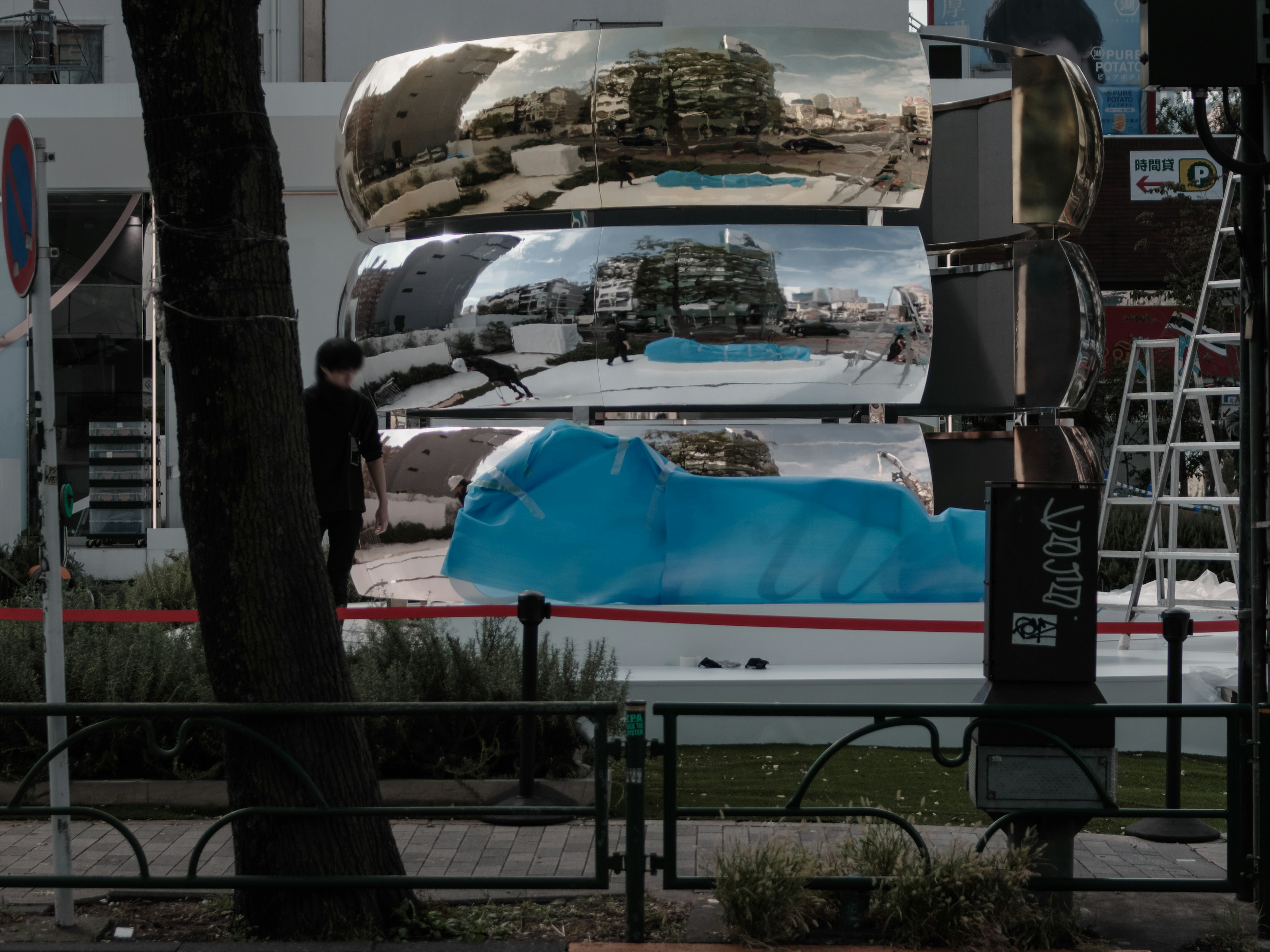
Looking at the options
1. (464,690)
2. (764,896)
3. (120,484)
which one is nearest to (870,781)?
(464,690)

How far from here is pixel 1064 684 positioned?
505 cm

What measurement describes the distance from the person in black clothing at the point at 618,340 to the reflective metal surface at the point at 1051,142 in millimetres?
2950

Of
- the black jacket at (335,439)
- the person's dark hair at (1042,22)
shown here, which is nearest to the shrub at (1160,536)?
the black jacket at (335,439)

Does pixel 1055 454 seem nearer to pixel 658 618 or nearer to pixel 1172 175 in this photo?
pixel 658 618

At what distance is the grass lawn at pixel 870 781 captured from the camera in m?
6.89

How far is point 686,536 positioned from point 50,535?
484cm

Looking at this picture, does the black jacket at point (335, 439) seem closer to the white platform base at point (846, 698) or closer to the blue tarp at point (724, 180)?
the white platform base at point (846, 698)

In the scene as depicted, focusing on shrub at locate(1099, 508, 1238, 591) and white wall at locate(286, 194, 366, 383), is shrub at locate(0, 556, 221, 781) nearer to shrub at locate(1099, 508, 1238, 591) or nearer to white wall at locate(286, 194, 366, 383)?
shrub at locate(1099, 508, 1238, 591)

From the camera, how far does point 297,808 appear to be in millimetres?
4812

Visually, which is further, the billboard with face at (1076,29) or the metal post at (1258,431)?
the billboard with face at (1076,29)

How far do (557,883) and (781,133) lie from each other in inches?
244

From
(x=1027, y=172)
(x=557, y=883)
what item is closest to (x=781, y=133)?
(x=1027, y=172)

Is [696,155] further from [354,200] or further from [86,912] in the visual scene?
[86,912]

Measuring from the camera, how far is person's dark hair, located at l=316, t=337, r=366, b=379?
8.16 metres
